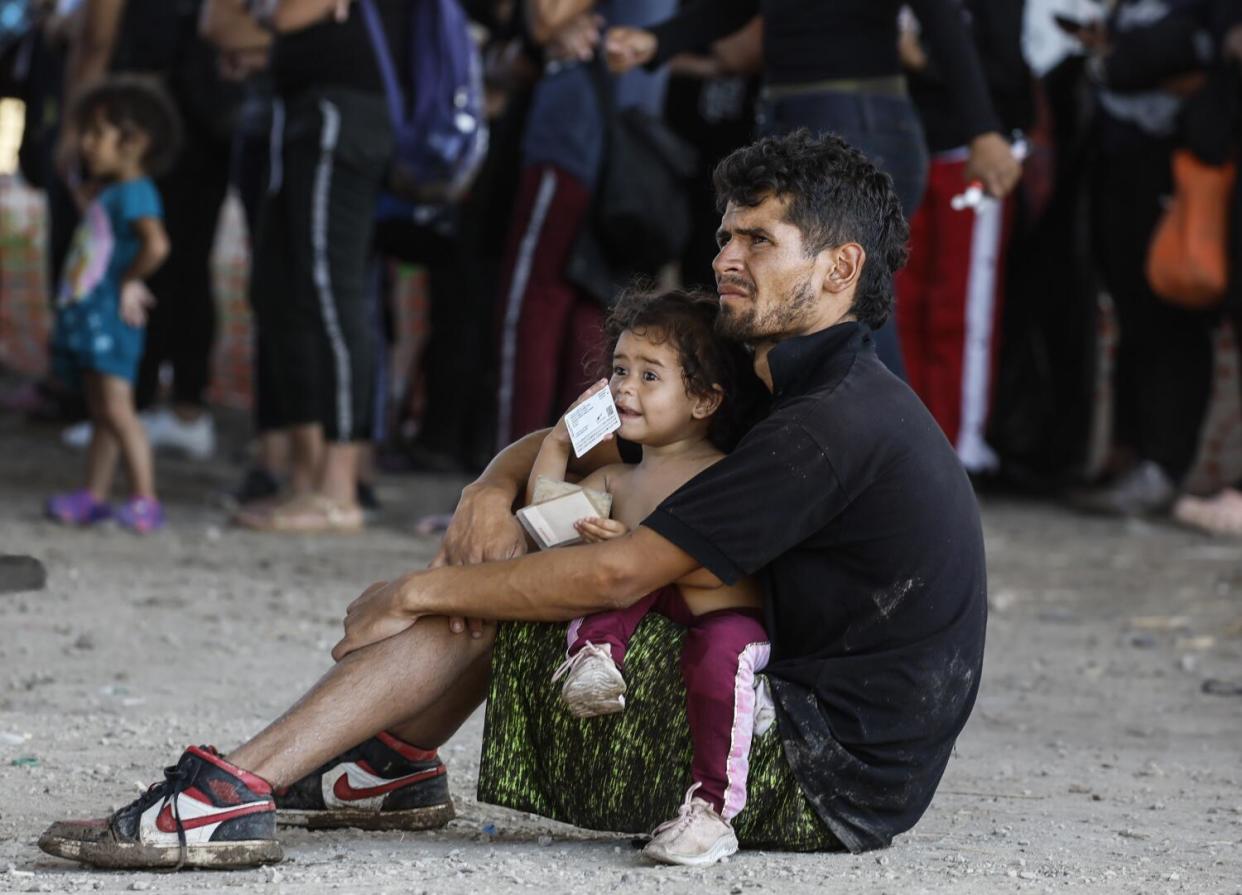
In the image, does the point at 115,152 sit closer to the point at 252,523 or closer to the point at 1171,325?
the point at 252,523

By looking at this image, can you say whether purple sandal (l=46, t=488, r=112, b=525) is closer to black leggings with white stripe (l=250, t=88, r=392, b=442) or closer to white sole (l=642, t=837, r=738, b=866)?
black leggings with white stripe (l=250, t=88, r=392, b=442)

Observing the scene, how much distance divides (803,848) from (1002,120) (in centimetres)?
450

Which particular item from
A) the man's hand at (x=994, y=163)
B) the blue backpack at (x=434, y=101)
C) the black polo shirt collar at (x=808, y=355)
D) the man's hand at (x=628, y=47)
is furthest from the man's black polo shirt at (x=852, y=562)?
the blue backpack at (x=434, y=101)

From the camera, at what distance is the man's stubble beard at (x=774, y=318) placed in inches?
127

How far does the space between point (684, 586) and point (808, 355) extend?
1.36 ft

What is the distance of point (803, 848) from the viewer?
3.17 meters

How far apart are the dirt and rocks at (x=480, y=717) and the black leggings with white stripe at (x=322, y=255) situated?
509 millimetres

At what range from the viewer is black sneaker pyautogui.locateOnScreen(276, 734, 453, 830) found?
3.42 meters

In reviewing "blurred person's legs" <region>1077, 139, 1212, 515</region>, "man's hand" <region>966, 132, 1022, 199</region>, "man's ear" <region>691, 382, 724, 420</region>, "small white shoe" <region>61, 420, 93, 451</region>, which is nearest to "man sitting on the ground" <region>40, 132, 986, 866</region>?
"man's ear" <region>691, 382, 724, 420</region>

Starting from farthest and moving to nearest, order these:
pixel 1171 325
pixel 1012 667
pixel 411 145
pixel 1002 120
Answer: pixel 1171 325 → pixel 1002 120 → pixel 411 145 → pixel 1012 667

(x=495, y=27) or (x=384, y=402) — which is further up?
(x=495, y=27)

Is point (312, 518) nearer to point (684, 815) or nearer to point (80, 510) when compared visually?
point (80, 510)

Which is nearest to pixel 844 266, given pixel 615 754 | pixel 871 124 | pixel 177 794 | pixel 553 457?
pixel 553 457

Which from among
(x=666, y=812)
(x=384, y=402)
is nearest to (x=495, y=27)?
(x=384, y=402)
